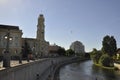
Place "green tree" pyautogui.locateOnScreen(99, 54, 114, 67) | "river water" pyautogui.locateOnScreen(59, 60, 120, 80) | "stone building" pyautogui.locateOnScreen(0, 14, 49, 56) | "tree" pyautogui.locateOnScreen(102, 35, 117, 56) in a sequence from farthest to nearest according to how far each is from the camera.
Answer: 1. "tree" pyautogui.locateOnScreen(102, 35, 117, 56)
2. "green tree" pyautogui.locateOnScreen(99, 54, 114, 67)
3. "stone building" pyautogui.locateOnScreen(0, 14, 49, 56)
4. "river water" pyautogui.locateOnScreen(59, 60, 120, 80)

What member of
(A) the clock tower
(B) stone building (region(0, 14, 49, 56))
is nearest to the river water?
(B) stone building (region(0, 14, 49, 56))

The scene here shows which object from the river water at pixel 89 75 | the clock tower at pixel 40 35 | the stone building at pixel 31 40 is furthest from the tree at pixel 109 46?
the stone building at pixel 31 40

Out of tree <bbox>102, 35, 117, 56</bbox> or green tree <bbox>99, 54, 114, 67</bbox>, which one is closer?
green tree <bbox>99, 54, 114, 67</bbox>

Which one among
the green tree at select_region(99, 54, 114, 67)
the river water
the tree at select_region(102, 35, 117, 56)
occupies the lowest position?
the river water

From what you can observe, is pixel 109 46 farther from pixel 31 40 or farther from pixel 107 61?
pixel 31 40

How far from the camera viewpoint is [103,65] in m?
101

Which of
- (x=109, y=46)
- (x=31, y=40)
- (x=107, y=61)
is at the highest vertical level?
(x=31, y=40)

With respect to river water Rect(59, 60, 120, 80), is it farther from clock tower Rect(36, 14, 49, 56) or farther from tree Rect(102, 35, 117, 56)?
clock tower Rect(36, 14, 49, 56)

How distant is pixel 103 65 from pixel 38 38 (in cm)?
3995

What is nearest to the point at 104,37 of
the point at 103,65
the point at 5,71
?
the point at 103,65

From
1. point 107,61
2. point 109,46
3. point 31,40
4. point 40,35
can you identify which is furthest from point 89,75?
point 31,40

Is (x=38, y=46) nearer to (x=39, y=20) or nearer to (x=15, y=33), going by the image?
(x=39, y=20)

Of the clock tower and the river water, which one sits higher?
the clock tower

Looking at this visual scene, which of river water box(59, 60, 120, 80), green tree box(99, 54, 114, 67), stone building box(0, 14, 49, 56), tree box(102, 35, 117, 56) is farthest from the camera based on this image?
tree box(102, 35, 117, 56)
